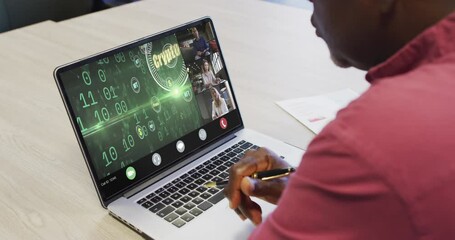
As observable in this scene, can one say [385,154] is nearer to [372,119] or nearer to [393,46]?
[372,119]

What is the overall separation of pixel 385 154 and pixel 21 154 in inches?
32.9

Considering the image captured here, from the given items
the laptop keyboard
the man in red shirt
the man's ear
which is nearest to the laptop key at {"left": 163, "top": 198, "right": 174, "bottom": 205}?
the laptop keyboard

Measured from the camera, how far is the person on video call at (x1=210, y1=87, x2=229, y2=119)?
1109 mm

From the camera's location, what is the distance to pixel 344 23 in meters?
0.64

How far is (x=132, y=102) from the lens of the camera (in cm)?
98

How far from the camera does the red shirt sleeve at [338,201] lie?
0.48 meters

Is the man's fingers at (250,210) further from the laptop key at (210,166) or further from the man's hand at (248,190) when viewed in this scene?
the laptop key at (210,166)

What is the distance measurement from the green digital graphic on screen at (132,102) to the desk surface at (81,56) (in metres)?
0.12

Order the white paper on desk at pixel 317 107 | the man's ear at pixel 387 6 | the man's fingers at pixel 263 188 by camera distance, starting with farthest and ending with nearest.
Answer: the white paper on desk at pixel 317 107 < the man's fingers at pixel 263 188 < the man's ear at pixel 387 6

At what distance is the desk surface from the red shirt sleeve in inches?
16.8

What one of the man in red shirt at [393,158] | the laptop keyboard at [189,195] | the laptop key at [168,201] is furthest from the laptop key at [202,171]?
the man in red shirt at [393,158]

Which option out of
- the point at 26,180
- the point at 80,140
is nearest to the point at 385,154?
the point at 80,140

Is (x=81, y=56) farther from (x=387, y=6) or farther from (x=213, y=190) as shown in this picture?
(x=387, y=6)

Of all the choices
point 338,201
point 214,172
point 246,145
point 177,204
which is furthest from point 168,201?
point 338,201
